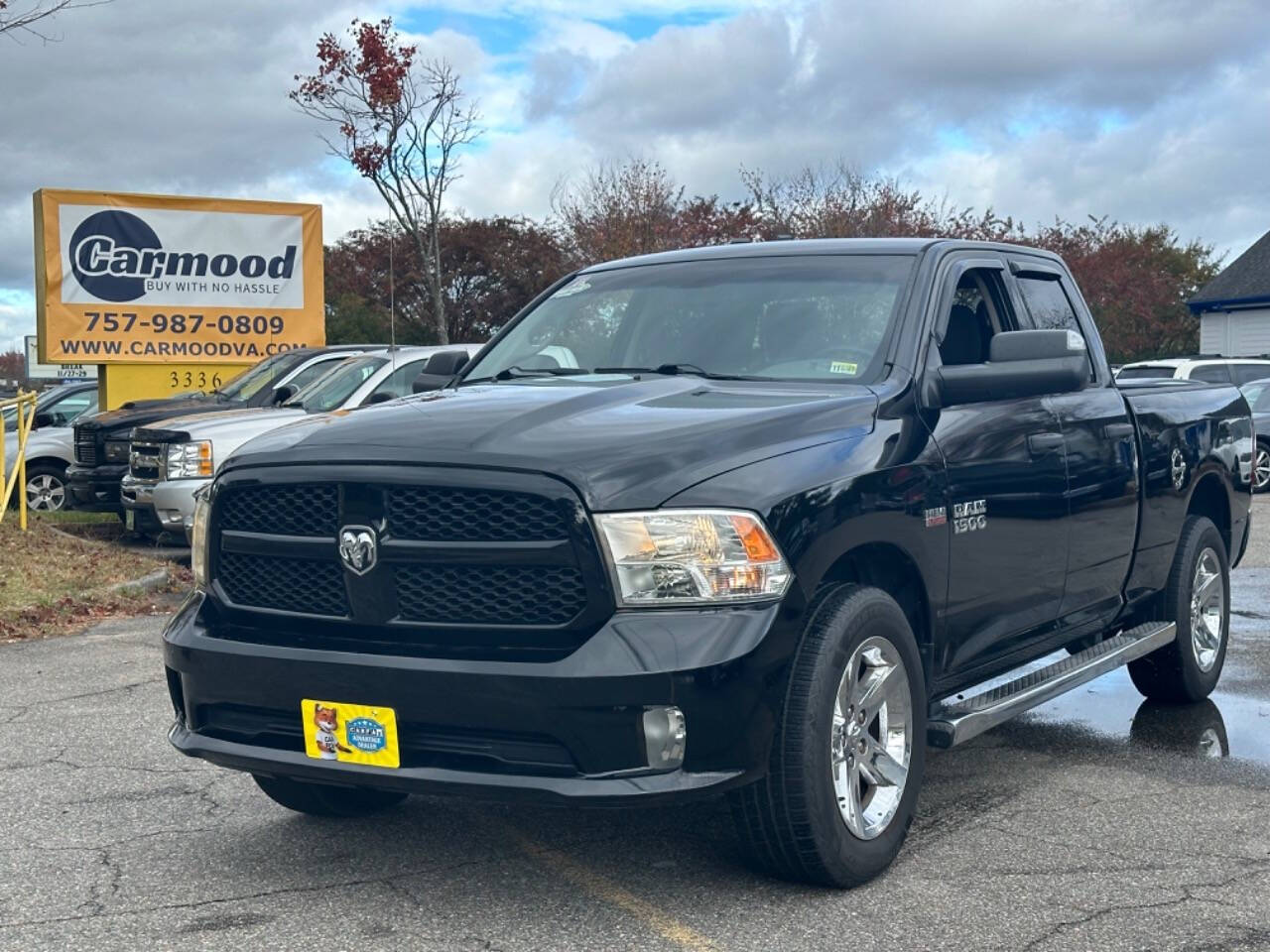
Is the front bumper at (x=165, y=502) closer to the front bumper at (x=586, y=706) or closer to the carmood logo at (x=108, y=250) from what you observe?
the carmood logo at (x=108, y=250)

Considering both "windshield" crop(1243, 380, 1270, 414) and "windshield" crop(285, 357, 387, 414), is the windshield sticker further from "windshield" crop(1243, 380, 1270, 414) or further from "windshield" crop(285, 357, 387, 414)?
"windshield" crop(1243, 380, 1270, 414)

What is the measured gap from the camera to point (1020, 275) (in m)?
6.11

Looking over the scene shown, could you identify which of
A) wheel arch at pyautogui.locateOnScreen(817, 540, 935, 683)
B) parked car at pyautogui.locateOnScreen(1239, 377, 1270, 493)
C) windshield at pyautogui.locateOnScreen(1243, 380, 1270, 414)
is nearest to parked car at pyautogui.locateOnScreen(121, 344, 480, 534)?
wheel arch at pyautogui.locateOnScreen(817, 540, 935, 683)

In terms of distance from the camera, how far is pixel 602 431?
4211 mm

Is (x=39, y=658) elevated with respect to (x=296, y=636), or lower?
lower

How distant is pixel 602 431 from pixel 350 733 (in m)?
1.05

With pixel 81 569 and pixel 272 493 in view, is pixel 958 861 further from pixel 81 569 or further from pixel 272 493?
pixel 81 569

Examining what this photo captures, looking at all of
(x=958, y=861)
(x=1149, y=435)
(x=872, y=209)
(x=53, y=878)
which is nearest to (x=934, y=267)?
(x=1149, y=435)

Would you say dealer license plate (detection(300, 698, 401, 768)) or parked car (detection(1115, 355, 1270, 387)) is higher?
parked car (detection(1115, 355, 1270, 387))

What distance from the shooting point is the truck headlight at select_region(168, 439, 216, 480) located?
11555mm

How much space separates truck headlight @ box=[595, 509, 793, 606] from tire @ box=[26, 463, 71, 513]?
1383 centimetres

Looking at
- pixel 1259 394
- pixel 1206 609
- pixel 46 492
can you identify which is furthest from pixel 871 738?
pixel 1259 394

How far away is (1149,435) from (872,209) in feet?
92.6

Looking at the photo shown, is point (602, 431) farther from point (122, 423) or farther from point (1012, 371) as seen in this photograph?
point (122, 423)
